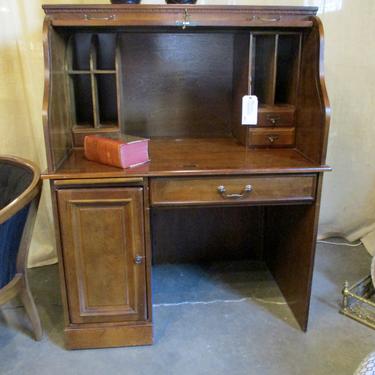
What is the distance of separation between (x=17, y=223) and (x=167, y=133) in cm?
82

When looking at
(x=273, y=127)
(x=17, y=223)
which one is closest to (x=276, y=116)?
(x=273, y=127)

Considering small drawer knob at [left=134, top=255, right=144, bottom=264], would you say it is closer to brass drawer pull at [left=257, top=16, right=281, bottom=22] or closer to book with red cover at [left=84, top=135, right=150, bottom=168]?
book with red cover at [left=84, top=135, right=150, bottom=168]

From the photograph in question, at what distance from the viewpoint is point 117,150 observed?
1.42 meters

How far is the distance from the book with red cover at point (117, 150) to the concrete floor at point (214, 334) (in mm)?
759

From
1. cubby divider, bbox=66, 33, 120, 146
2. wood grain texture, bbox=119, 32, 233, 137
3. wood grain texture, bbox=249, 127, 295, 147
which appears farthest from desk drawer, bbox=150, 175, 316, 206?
wood grain texture, bbox=119, 32, 233, 137

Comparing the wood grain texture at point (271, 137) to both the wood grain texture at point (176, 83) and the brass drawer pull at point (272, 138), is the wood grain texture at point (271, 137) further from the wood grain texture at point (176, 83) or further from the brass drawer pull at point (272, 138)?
the wood grain texture at point (176, 83)

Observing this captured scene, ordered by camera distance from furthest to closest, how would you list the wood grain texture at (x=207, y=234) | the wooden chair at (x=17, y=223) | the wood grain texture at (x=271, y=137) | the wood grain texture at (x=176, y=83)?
the wood grain texture at (x=207, y=234) → the wood grain texture at (x=176, y=83) → the wood grain texture at (x=271, y=137) → the wooden chair at (x=17, y=223)

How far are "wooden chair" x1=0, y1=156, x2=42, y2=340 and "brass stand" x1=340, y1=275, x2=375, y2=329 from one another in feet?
4.42

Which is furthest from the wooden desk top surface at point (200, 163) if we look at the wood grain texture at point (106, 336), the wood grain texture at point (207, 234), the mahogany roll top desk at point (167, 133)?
the wood grain texture at point (106, 336)

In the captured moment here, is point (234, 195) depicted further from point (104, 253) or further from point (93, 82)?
point (93, 82)

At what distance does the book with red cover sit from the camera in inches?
56.0

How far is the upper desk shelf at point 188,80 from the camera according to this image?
1461 millimetres

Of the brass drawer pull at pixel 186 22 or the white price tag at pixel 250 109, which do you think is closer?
the brass drawer pull at pixel 186 22

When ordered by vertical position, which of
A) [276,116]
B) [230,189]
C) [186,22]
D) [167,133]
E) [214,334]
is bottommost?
[214,334]
